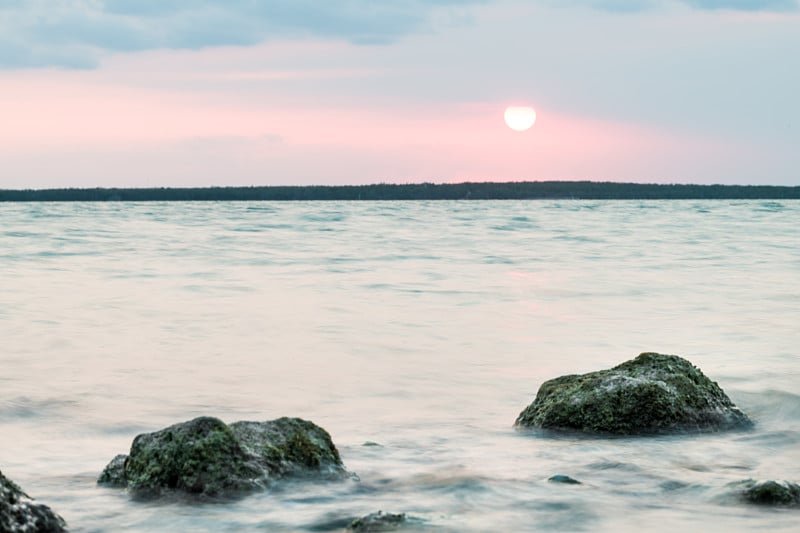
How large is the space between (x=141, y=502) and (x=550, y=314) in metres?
12.1

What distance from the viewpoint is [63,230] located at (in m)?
44.7

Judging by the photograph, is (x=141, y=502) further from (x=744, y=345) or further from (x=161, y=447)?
(x=744, y=345)

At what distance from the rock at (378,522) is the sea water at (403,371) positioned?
0.15 meters

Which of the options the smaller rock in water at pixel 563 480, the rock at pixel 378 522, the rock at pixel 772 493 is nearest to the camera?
the rock at pixel 378 522

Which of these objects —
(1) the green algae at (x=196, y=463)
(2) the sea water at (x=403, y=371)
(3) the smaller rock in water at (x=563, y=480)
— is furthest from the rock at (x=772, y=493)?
(1) the green algae at (x=196, y=463)

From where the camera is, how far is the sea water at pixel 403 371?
5188mm

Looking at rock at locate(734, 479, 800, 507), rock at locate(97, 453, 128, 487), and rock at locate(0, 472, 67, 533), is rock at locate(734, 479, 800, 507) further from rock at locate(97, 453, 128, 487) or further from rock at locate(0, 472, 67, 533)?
rock at locate(0, 472, 67, 533)

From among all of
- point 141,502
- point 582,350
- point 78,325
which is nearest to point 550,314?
point 582,350

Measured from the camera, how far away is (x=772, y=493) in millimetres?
5043

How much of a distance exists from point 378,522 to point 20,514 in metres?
1.48

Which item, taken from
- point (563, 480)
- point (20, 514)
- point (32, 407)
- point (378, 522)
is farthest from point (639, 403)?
point (32, 407)

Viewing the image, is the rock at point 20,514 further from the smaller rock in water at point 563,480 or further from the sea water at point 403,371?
the smaller rock in water at point 563,480

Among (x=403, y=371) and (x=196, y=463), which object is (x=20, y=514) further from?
(x=403, y=371)

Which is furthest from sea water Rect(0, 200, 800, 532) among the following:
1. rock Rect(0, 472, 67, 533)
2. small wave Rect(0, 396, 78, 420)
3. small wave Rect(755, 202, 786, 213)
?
small wave Rect(755, 202, 786, 213)
